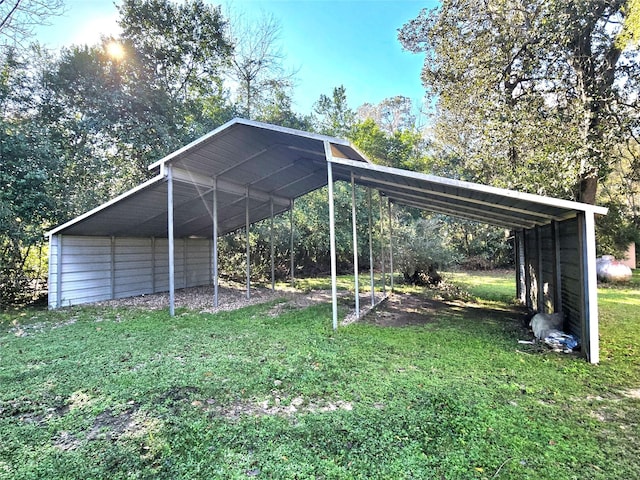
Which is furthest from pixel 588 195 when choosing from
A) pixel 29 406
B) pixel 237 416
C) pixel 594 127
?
pixel 29 406

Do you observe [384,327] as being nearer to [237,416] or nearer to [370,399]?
[370,399]

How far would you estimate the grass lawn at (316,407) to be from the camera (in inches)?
81.6

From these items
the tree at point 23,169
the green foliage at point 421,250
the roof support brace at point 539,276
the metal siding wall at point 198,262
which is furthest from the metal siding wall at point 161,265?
the roof support brace at point 539,276

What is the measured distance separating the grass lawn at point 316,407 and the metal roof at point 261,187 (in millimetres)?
1953

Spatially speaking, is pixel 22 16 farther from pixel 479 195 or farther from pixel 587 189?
pixel 587 189

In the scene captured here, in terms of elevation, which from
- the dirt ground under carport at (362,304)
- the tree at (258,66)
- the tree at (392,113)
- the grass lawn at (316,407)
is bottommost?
the grass lawn at (316,407)

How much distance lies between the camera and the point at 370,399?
2951 mm

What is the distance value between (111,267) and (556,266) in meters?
9.92

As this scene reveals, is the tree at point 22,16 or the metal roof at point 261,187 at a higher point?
the tree at point 22,16

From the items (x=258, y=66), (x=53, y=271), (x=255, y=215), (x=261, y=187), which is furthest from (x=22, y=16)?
(x=258, y=66)

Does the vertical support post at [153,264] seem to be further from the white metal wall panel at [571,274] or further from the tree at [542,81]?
the white metal wall panel at [571,274]

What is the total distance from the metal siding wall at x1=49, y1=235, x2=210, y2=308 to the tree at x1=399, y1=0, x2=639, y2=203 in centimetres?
932

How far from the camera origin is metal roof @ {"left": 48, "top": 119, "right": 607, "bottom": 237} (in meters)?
4.84

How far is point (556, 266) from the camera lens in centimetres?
499
